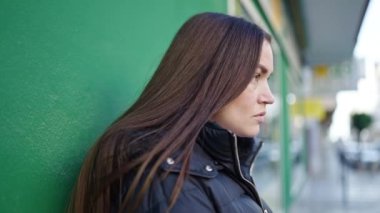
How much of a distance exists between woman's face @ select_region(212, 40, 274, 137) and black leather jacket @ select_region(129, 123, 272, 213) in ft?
0.24

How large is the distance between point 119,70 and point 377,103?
63830mm

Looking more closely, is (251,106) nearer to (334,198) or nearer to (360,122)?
(334,198)

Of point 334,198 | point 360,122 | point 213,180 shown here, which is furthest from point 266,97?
point 360,122

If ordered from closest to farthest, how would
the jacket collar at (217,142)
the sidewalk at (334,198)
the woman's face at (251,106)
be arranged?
1. the jacket collar at (217,142)
2. the woman's face at (251,106)
3. the sidewalk at (334,198)

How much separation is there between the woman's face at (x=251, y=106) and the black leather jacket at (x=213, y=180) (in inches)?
2.9

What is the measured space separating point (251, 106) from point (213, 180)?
0.36 metres

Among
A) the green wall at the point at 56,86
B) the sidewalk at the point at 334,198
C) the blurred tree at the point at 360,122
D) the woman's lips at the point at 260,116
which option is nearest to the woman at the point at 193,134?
the woman's lips at the point at 260,116

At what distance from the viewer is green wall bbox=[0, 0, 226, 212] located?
126 cm

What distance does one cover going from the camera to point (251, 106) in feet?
5.29

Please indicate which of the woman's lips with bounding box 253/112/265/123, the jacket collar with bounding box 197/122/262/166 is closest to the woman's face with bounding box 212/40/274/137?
the woman's lips with bounding box 253/112/265/123

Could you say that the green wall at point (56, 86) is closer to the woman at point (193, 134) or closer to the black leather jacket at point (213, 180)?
the woman at point (193, 134)

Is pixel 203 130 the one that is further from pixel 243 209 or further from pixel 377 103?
pixel 377 103

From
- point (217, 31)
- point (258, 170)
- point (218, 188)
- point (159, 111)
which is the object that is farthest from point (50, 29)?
point (258, 170)

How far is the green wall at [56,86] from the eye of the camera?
49.4 inches
